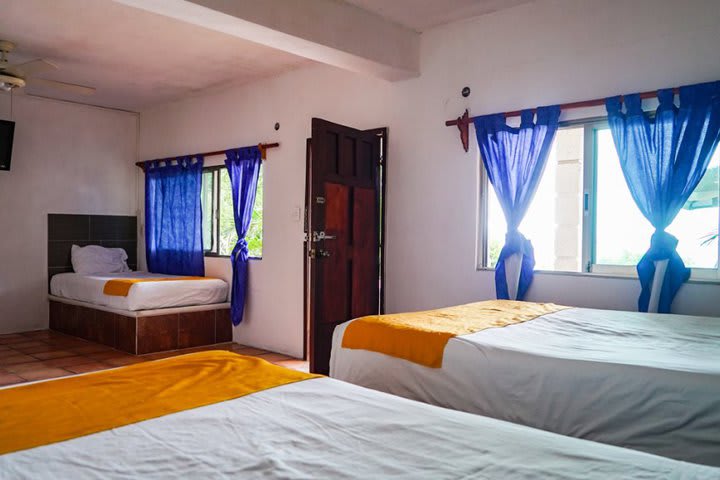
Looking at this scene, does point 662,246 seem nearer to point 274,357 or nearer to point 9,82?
point 274,357

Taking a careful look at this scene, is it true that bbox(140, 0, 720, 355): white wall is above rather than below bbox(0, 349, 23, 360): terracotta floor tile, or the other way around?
above

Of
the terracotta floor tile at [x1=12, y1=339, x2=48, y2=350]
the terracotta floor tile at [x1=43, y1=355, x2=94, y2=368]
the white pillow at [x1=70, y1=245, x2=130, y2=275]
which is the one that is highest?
the white pillow at [x1=70, y1=245, x2=130, y2=275]

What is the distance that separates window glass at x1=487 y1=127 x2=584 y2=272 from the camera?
367 cm

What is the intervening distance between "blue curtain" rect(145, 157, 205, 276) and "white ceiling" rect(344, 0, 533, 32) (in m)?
3.00

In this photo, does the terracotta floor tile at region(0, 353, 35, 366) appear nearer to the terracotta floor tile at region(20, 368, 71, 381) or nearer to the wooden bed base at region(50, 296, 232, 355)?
the terracotta floor tile at region(20, 368, 71, 381)

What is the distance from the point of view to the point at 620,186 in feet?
11.5

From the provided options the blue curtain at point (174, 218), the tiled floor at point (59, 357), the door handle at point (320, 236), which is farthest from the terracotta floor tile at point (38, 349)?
the door handle at point (320, 236)

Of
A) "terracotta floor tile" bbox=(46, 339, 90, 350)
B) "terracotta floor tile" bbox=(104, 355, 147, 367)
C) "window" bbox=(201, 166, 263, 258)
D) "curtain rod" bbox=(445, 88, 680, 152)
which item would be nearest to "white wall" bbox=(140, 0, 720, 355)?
"curtain rod" bbox=(445, 88, 680, 152)

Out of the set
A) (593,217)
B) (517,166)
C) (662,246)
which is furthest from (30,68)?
(662,246)

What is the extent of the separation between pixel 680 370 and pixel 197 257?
522 cm

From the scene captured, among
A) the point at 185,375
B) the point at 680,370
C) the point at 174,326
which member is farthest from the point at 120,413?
the point at 174,326

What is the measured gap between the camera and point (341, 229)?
4148 mm

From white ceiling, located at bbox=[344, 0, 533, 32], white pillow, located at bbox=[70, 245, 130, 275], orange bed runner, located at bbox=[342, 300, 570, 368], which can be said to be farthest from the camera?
white pillow, located at bbox=[70, 245, 130, 275]

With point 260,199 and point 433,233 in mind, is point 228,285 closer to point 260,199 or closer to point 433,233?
point 260,199
